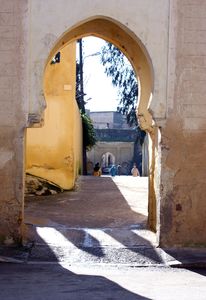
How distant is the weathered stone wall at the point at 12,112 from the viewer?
781 centimetres

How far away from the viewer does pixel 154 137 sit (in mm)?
8969

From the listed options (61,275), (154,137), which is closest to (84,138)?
(154,137)

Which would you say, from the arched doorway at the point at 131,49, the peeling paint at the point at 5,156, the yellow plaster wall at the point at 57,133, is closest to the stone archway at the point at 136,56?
the arched doorway at the point at 131,49

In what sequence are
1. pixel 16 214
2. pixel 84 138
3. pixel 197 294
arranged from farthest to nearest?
pixel 84 138 < pixel 16 214 < pixel 197 294

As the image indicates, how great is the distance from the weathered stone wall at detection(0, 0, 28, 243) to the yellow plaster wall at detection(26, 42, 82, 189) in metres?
6.15

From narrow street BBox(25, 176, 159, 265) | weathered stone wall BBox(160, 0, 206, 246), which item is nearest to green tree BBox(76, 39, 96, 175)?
narrow street BBox(25, 176, 159, 265)

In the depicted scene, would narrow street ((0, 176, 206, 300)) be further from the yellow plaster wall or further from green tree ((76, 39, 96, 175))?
green tree ((76, 39, 96, 175))

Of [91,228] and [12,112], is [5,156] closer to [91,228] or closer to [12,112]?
[12,112]

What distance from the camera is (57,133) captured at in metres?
14.4

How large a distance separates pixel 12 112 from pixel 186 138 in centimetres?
244

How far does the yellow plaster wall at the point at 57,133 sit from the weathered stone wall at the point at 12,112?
20.2ft

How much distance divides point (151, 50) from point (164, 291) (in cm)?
353

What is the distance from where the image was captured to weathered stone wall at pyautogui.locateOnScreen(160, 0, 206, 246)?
26.0 feet

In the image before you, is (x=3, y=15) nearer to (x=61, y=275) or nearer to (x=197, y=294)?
(x=61, y=275)
